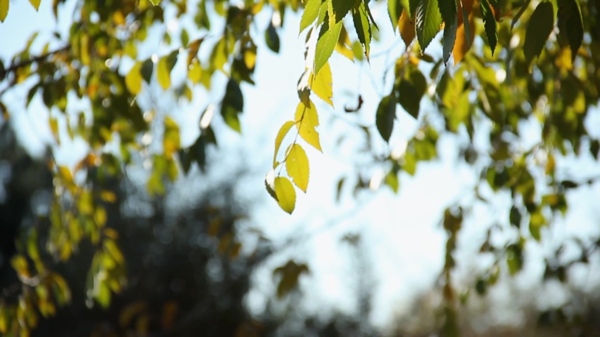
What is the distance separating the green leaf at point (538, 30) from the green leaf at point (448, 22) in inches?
9.0

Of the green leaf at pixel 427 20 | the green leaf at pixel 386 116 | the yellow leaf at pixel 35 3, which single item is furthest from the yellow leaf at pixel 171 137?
the green leaf at pixel 427 20

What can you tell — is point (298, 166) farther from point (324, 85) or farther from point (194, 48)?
point (194, 48)

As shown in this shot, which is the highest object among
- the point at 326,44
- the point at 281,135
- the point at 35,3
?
the point at 35,3

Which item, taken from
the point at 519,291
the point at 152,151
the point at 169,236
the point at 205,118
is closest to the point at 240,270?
the point at 169,236

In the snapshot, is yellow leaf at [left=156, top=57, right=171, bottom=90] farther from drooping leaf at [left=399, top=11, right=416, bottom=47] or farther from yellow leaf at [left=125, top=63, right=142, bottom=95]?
drooping leaf at [left=399, top=11, right=416, bottom=47]

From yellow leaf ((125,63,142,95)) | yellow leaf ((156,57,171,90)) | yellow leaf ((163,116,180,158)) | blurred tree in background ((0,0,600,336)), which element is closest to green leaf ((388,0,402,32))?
blurred tree in background ((0,0,600,336))

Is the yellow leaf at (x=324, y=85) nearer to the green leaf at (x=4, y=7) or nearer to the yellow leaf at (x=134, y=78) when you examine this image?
the green leaf at (x=4, y=7)

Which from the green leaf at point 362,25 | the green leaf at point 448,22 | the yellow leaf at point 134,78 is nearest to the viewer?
the green leaf at point 448,22

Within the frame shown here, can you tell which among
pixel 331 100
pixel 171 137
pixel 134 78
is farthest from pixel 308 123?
pixel 171 137

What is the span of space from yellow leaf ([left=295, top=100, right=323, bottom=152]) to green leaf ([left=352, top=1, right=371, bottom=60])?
0.48ft

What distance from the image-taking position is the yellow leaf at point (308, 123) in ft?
3.71

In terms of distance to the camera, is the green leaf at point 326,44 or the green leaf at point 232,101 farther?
the green leaf at point 232,101

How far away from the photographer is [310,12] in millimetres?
1021

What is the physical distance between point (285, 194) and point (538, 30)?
15.8 inches
